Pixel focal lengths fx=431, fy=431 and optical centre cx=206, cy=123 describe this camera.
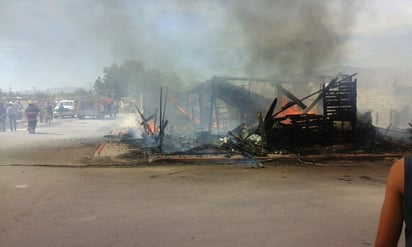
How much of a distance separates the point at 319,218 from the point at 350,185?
6.95 ft

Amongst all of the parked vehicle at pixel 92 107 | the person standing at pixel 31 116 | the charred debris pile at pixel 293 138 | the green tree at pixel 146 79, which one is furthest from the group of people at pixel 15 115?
the parked vehicle at pixel 92 107

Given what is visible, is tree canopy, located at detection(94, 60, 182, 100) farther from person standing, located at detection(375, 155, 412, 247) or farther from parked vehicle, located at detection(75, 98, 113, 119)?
person standing, located at detection(375, 155, 412, 247)

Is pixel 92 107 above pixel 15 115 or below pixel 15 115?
above

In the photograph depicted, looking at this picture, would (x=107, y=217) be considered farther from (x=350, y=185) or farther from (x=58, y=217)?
(x=350, y=185)

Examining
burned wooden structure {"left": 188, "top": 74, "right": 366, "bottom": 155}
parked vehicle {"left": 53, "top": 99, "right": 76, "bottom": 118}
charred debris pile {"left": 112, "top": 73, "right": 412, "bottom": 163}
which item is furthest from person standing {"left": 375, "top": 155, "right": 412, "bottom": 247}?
parked vehicle {"left": 53, "top": 99, "right": 76, "bottom": 118}

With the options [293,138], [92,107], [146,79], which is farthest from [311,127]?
[92,107]

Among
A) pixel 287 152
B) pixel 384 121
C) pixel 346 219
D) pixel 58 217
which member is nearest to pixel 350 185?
pixel 346 219

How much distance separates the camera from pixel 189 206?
517 centimetres

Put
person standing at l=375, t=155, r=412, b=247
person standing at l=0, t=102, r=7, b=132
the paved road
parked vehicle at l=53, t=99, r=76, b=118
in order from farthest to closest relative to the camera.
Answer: parked vehicle at l=53, t=99, r=76, b=118 → person standing at l=0, t=102, r=7, b=132 → the paved road → person standing at l=375, t=155, r=412, b=247

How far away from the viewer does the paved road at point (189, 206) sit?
3977mm

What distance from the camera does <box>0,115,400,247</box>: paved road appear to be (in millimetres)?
3977

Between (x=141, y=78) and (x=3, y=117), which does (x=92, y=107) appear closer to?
(x=141, y=78)

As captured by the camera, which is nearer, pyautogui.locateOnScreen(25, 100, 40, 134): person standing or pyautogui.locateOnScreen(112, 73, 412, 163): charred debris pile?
pyautogui.locateOnScreen(112, 73, 412, 163): charred debris pile

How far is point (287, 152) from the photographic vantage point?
9695 mm
